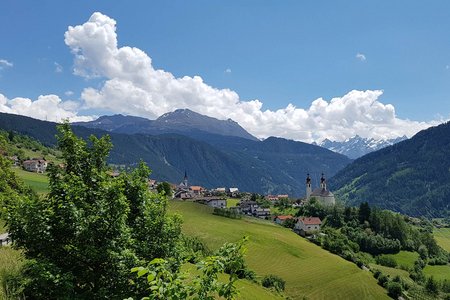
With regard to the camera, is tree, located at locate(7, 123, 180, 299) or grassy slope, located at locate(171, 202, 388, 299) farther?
grassy slope, located at locate(171, 202, 388, 299)

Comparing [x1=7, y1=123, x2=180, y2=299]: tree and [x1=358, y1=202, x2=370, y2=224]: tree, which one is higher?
[x1=7, y1=123, x2=180, y2=299]: tree

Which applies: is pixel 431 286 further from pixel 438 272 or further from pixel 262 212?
pixel 262 212

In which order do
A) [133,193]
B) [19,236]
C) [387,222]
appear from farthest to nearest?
1. [387,222]
2. [133,193]
3. [19,236]

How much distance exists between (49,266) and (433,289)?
11903 cm

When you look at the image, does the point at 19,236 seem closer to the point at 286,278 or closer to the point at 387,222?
the point at 286,278

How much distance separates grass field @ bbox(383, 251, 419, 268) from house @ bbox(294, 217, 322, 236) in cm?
2824

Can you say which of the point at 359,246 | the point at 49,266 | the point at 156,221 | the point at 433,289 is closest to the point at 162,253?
the point at 156,221

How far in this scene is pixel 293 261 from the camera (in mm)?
104375

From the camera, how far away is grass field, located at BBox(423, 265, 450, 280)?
130712 millimetres

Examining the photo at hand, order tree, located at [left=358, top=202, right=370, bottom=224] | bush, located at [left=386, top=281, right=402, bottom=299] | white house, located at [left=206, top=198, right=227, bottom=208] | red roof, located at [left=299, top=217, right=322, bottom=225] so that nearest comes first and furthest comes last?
1. bush, located at [left=386, top=281, right=402, bottom=299]
2. red roof, located at [left=299, top=217, right=322, bottom=225]
3. tree, located at [left=358, top=202, right=370, bottom=224]
4. white house, located at [left=206, top=198, right=227, bottom=208]

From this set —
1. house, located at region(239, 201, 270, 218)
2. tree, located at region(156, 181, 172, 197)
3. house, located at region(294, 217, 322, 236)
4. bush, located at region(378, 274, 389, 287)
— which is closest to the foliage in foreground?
tree, located at region(156, 181, 172, 197)

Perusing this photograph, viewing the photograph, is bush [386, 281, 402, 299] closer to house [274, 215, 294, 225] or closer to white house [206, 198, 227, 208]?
house [274, 215, 294, 225]

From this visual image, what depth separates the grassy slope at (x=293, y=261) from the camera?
86.8 m

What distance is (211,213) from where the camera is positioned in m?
143
